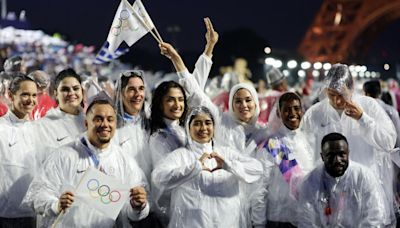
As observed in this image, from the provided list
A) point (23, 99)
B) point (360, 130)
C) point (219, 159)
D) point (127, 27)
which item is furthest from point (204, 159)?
point (127, 27)

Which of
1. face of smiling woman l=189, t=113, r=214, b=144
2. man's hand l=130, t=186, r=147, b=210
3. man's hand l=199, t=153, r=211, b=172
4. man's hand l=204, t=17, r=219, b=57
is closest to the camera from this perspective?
man's hand l=130, t=186, r=147, b=210

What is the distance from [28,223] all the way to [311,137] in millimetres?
2673

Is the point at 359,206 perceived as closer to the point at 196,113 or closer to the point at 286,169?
the point at 286,169

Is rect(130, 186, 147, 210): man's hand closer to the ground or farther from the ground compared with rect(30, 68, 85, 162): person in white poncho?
closer to the ground

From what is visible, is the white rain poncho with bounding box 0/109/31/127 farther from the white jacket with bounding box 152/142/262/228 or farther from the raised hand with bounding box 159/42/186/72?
the raised hand with bounding box 159/42/186/72

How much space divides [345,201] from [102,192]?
1905 mm

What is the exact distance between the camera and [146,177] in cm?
561

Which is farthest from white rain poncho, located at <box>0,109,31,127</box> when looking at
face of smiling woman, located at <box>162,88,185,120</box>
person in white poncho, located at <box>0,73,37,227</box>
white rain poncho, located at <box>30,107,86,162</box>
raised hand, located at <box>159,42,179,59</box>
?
raised hand, located at <box>159,42,179,59</box>

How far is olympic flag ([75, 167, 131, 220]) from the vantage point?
4691 millimetres

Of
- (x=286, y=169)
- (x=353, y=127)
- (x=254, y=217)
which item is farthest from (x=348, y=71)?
(x=254, y=217)

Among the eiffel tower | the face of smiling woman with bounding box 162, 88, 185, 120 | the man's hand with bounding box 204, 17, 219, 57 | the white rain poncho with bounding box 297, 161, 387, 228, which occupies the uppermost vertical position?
the eiffel tower

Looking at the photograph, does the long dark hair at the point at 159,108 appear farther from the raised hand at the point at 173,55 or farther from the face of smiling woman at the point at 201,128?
the face of smiling woman at the point at 201,128

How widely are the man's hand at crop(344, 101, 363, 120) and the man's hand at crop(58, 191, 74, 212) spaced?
2.61 metres

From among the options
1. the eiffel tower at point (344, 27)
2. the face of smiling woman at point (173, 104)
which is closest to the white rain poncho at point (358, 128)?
the face of smiling woman at point (173, 104)
